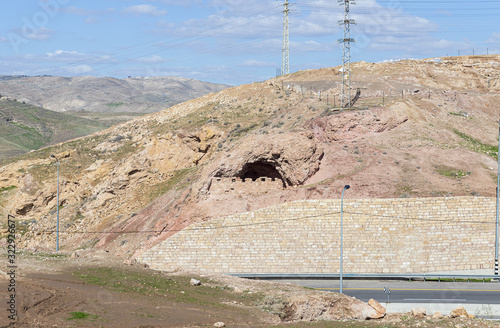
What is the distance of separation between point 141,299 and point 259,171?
70.2 ft

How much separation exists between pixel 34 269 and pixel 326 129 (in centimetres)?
2569

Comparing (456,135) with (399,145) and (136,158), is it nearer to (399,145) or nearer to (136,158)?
(399,145)

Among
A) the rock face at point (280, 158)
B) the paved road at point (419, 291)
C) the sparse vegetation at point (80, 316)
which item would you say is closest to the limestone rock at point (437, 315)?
the paved road at point (419, 291)

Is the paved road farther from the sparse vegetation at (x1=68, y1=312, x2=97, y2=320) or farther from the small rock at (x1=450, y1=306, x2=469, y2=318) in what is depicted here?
the sparse vegetation at (x1=68, y1=312, x2=97, y2=320)

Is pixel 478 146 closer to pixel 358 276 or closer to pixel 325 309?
pixel 358 276

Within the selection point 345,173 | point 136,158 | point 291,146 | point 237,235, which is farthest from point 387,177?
point 136,158

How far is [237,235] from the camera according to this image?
37.6m

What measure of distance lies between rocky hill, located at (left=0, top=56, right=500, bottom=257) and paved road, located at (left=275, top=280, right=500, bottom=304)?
7.00 metres

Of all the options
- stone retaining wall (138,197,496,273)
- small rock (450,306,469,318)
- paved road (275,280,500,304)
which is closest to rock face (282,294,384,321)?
small rock (450,306,469,318)

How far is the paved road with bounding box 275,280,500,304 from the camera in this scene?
30.6m

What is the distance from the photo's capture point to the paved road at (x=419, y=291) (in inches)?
1203

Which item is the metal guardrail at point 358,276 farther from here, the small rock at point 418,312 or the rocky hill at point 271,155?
the small rock at point 418,312

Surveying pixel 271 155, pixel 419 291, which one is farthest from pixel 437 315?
pixel 271 155

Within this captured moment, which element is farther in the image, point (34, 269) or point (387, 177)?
point (387, 177)
